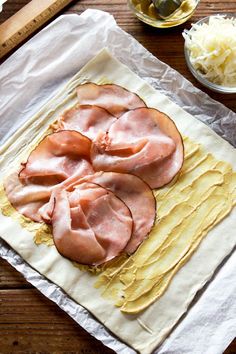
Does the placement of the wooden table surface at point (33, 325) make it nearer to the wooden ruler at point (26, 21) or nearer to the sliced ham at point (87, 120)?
the sliced ham at point (87, 120)

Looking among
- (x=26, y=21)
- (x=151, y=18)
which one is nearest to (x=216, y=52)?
(x=151, y=18)

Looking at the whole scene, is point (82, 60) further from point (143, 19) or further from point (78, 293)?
point (78, 293)

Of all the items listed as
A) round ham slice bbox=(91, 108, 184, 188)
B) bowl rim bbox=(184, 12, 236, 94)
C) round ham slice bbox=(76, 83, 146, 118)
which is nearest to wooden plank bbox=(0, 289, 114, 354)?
round ham slice bbox=(91, 108, 184, 188)

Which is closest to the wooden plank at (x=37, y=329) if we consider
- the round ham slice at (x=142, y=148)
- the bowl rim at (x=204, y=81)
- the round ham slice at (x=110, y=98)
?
the round ham slice at (x=142, y=148)

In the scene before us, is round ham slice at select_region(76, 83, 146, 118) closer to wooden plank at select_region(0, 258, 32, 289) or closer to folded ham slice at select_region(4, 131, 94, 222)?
folded ham slice at select_region(4, 131, 94, 222)

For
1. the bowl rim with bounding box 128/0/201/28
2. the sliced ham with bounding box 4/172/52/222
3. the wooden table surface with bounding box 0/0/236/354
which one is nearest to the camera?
the wooden table surface with bounding box 0/0/236/354
